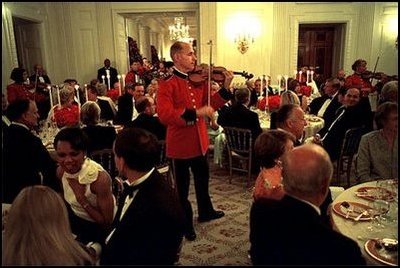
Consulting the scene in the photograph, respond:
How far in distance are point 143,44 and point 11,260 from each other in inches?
488

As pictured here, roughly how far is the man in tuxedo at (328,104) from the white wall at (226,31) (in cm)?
316

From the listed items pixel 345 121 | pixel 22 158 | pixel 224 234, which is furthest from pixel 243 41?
pixel 22 158

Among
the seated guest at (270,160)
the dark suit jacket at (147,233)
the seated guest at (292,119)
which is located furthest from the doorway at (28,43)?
the dark suit jacket at (147,233)

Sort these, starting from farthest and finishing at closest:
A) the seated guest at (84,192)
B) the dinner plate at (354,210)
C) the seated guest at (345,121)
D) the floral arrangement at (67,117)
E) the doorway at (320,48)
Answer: the doorway at (320,48)
the seated guest at (345,121)
the floral arrangement at (67,117)
the seated guest at (84,192)
the dinner plate at (354,210)

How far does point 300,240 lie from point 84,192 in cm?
129

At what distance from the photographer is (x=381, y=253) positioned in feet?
4.93

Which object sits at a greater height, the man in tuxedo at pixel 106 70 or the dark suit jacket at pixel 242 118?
the man in tuxedo at pixel 106 70

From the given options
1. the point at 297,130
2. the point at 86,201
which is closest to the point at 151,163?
the point at 86,201

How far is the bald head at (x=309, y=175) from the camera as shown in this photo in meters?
1.33

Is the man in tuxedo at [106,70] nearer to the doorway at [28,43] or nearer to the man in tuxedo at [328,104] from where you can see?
the doorway at [28,43]

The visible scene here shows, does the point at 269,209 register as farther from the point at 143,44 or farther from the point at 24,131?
the point at 143,44

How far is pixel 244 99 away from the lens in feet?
13.0

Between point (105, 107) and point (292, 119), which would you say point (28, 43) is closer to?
point (105, 107)

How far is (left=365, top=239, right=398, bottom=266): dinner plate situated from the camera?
144cm
